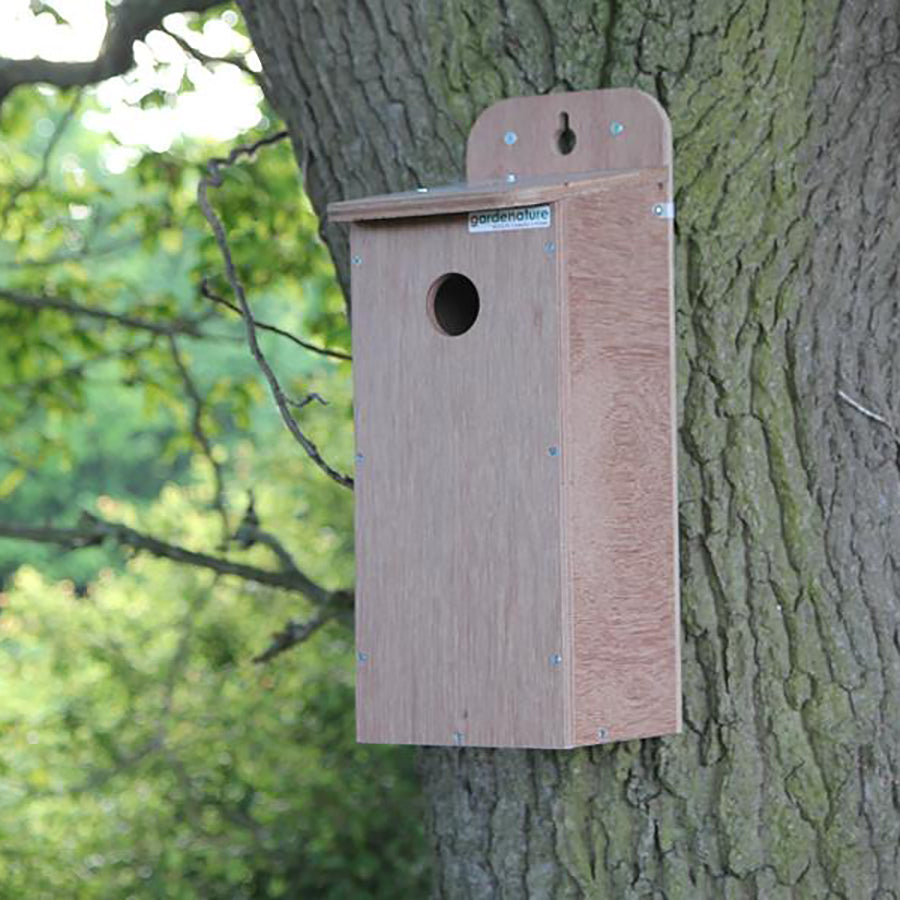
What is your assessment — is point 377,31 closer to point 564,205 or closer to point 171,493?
point 564,205

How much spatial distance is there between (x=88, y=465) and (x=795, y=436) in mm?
19126

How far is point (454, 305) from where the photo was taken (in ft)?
7.77

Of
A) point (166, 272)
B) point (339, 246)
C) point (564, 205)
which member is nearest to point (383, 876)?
point (339, 246)

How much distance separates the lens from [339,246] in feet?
8.79

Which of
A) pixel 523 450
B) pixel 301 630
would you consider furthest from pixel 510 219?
pixel 301 630

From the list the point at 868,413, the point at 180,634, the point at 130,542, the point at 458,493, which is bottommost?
the point at 458,493

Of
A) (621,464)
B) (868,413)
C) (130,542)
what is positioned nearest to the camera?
(621,464)

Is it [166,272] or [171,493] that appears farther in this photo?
[166,272]

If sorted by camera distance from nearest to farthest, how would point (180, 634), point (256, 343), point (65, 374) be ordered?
point (256, 343)
point (65, 374)
point (180, 634)

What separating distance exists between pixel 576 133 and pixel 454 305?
0.28 m

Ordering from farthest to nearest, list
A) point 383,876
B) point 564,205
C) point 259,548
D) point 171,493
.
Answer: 1. point 171,493
2. point 259,548
3. point 383,876
4. point 564,205

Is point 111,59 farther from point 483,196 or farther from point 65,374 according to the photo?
point 483,196

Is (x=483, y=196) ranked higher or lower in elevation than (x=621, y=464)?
higher

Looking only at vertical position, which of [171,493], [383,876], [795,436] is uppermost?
[171,493]
